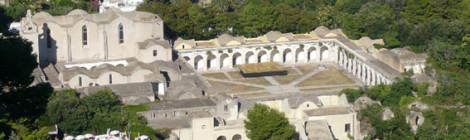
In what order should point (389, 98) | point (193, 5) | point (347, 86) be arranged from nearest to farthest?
1. point (389, 98)
2. point (347, 86)
3. point (193, 5)

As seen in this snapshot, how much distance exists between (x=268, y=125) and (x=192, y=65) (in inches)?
1014

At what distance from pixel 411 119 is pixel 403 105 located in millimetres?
2544

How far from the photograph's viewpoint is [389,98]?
70.4 meters

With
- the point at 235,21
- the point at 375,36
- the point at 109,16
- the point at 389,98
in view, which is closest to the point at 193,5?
the point at 235,21

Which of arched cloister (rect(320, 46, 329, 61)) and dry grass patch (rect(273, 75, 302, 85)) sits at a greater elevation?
arched cloister (rect(320, 46, 329, 61))

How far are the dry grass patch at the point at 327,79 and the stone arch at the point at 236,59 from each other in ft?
25.6

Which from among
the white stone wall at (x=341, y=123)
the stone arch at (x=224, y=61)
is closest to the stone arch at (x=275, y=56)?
the stone arch at (x=224, y=61)

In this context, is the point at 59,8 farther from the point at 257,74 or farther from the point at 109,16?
the point at 257,74

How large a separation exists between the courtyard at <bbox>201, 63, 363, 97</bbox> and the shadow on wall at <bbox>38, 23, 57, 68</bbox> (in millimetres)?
13221

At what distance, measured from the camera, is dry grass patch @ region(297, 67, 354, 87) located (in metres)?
80.0

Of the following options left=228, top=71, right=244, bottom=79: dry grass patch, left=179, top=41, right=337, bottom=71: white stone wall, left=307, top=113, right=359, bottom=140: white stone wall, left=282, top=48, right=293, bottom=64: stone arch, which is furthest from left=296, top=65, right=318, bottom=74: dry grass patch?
left=307, top=113, right=359, bottom=140: white stone wall

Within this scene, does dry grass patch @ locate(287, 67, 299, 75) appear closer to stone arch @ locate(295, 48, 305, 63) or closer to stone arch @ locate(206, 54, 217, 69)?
stone arch @ locate(295, 48, 305, 63)

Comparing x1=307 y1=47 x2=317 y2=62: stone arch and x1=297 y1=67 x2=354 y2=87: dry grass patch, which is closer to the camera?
x1=297 y1=67 x2=354 y2=87: dry grass patch

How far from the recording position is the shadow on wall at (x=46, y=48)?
7825cm
